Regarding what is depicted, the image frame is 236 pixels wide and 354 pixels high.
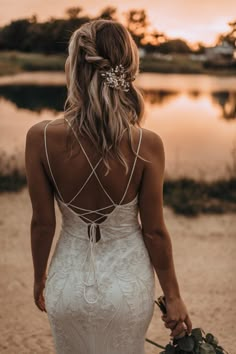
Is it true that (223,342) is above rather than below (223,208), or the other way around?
above

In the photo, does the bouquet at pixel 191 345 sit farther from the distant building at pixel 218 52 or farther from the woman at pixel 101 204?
the distant building at pixel 218 52

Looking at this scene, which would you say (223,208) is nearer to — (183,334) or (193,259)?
(193,259)

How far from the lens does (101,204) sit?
1.69m

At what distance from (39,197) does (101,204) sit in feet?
0.65

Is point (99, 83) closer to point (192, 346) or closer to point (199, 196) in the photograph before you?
point (192, 346)

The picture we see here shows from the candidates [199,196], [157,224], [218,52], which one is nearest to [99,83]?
[157,224]

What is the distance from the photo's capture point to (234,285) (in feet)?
18.1

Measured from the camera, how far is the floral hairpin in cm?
156

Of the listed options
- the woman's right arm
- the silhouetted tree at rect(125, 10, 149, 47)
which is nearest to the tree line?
the silhouetted tree at rect(125, 10, 149, 47)

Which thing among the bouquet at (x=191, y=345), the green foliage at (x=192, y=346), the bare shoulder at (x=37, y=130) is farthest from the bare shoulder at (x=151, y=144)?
the green foliage at (x=192, y=346)

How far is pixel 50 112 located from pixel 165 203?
387 cm

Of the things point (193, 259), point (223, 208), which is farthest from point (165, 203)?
point (193, 259)

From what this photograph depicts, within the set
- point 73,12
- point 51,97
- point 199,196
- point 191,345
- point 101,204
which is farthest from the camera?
point 51,97

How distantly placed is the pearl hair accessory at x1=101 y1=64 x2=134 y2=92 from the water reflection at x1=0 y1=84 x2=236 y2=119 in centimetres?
999
